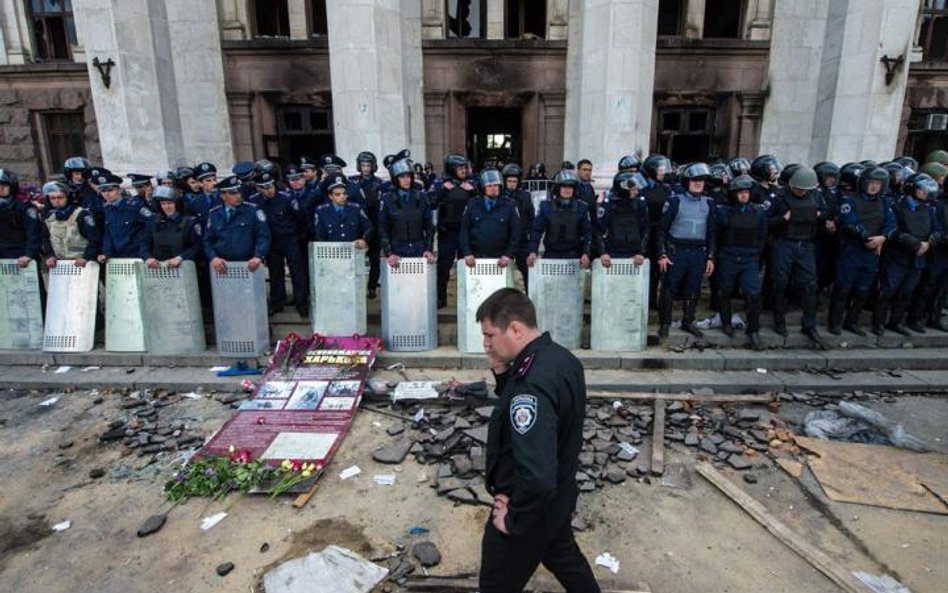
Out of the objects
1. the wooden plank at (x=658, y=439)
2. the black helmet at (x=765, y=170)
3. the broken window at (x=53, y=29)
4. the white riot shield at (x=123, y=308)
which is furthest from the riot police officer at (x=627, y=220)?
the broken window at (x=53, y=29)

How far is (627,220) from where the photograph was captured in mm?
6824

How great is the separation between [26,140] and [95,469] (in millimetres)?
13730

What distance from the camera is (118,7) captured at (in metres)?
9.90

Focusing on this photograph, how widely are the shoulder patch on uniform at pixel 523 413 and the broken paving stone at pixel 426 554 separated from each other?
192 centimetres

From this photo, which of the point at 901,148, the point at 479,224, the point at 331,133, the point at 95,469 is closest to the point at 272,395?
the point at 95,469

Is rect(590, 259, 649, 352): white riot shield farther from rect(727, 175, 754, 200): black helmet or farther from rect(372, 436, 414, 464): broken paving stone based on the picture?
rect(372, 436, 414, 464): broken paving stone

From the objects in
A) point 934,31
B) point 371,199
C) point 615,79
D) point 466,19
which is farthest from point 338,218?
point 934,31

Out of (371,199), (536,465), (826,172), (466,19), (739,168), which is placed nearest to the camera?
(536,465)

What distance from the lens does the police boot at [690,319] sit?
7.04 meters

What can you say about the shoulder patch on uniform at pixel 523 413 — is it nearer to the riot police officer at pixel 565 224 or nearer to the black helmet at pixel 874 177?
the riot police officer at pixel 565 224

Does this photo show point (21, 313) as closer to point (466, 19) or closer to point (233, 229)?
point (233, 229)

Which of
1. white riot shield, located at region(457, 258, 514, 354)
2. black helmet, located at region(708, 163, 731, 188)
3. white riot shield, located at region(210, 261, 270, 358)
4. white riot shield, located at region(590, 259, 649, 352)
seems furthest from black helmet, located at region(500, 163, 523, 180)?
white riot shield, located at region(210, 261, 270, 358)

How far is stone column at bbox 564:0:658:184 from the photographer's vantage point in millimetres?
9625

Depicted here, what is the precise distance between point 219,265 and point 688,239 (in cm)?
573
